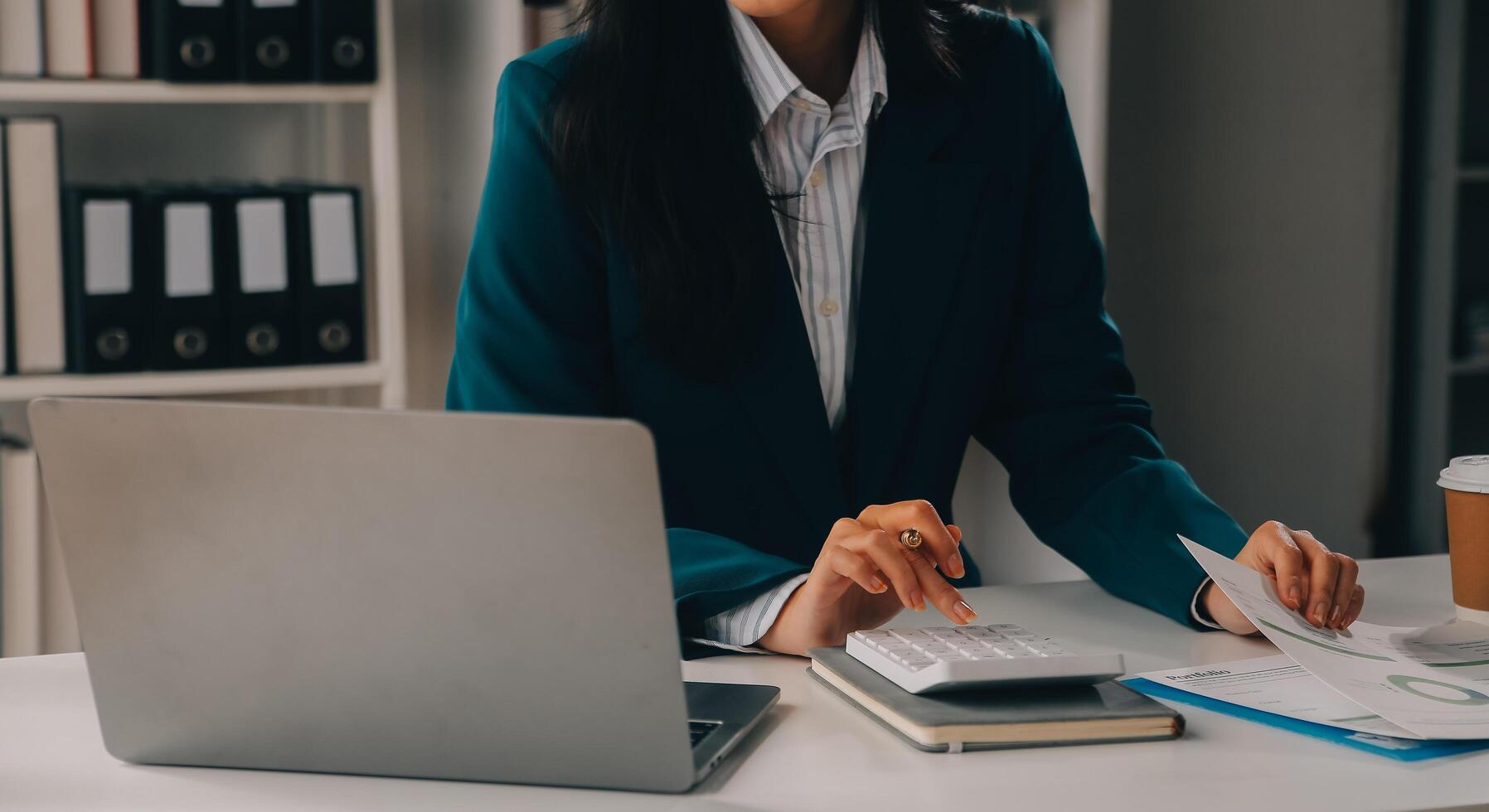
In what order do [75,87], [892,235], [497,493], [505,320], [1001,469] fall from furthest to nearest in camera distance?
1. [1001,469]
2. [75,87]
3. [892,235]
4. [505,320]
5. [497,493]

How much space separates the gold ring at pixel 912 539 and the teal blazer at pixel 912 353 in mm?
251

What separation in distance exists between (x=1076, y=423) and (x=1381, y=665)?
1.40 feet

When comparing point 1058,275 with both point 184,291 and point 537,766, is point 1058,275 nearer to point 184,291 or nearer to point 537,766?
point 537,766

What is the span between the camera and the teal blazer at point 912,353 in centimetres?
118

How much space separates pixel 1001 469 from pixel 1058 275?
3.60 feet

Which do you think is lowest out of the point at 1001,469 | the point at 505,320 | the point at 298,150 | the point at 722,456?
the point at 1001,469

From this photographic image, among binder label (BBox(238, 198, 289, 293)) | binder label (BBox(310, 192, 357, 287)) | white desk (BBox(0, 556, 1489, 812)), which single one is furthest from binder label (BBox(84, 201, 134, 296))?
white desk (BBox(0, 556, 1489, 812))

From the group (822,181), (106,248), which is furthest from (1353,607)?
(106,248)

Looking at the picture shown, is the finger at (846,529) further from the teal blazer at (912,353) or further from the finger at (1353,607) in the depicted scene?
the finger at (1353,607)

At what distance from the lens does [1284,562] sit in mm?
993

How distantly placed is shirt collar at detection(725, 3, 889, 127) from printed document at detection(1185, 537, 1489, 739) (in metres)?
0.57

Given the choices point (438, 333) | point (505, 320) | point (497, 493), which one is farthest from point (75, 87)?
point (497, 493)

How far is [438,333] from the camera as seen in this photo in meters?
2.56

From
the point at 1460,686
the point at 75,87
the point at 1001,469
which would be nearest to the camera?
the point at 1460,686
